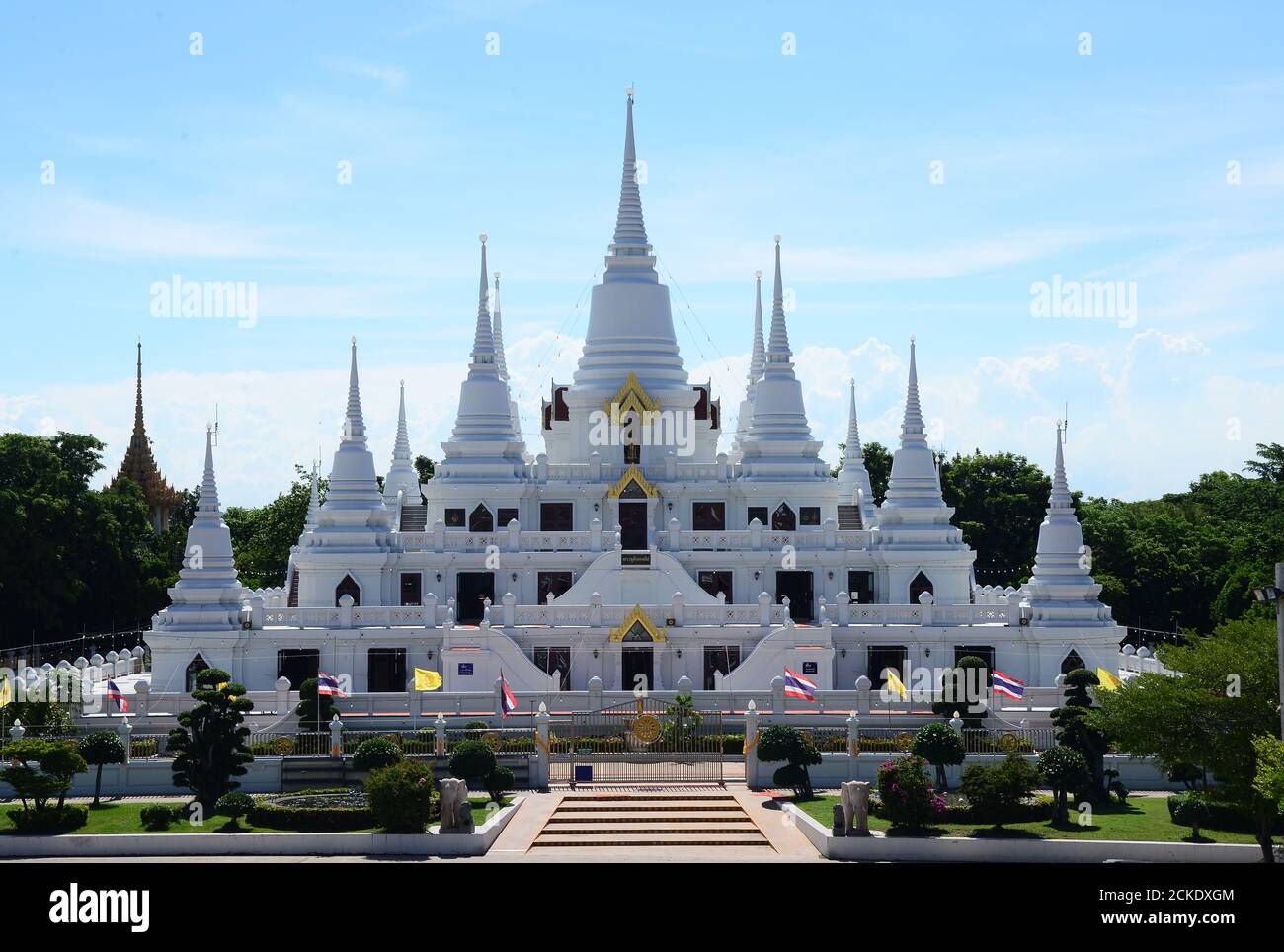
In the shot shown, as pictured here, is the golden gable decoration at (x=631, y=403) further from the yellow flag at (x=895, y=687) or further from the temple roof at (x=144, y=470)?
the temple roof at (x=144, y=470)

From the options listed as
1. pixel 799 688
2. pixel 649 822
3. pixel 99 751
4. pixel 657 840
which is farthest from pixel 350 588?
pixel 657 840

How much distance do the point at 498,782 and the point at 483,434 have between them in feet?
101

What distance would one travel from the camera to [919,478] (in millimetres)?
75750

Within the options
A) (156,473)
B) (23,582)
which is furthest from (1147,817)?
(156,473)

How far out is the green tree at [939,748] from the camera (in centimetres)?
5144

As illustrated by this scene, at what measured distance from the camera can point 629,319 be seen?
82.6 metres

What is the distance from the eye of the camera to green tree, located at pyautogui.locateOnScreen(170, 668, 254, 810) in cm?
4962

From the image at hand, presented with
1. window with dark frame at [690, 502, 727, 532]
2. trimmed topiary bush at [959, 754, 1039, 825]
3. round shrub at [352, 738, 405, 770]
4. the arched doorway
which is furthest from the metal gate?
window with dark frame at [690, 502, 727, 532]

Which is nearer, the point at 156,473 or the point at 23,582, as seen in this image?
the point at 23,582
